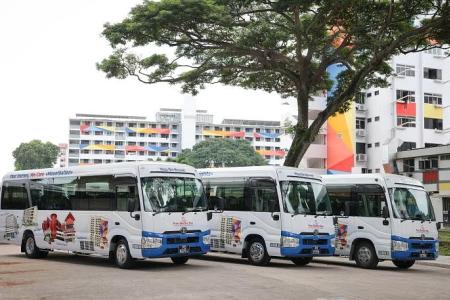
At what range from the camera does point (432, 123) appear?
56062 millimetres

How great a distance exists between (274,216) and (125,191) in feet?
13.1

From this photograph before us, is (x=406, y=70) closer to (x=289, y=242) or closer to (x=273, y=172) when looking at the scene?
(x=273, y=172)

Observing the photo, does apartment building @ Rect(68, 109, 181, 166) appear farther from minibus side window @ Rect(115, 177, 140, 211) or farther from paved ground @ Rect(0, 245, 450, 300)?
minibus side window @ Rect(115, 177, 140, 211)

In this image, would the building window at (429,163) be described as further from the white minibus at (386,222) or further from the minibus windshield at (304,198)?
the minibus windshield at (304,198)

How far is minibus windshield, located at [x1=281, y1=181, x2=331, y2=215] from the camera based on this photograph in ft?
54.1

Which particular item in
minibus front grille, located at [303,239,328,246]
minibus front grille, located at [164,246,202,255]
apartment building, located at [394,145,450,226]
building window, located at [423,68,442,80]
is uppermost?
building window, located at [423,68,442,80]

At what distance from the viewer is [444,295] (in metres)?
11.4

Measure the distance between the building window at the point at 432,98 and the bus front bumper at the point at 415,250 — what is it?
1599 inches

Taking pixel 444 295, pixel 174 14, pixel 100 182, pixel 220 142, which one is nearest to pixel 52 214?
pixel 100 182

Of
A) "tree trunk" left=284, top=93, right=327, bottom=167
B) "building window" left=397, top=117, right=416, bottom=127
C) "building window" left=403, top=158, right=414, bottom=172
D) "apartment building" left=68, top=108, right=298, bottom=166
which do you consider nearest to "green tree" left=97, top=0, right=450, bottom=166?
"tree trunk" left=284, top=93, right=327, bottom=167

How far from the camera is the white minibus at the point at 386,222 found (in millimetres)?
17141

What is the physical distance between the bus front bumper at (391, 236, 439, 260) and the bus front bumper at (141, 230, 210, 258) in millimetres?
5354

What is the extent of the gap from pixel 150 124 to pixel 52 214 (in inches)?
4685

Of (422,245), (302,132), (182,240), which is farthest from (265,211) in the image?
(302,132)
